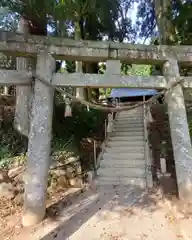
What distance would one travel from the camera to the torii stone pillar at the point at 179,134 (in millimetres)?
4782

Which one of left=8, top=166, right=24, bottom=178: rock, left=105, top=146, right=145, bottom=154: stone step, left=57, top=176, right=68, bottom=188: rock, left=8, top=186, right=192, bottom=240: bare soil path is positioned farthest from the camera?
left=105, top=146, right=145, bottom=154: stone step

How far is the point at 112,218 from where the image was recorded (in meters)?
4.57

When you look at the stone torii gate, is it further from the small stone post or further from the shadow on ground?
the shadow on ground

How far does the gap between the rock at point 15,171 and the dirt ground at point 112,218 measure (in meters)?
1.18

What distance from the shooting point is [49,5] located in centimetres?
535

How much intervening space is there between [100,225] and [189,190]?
2.03 m

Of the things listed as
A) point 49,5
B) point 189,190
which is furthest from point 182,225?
point 49,5

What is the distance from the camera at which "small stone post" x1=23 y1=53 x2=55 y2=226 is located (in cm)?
430

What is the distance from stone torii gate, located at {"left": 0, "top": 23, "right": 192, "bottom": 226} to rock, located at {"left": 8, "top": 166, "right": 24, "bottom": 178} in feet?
4.49

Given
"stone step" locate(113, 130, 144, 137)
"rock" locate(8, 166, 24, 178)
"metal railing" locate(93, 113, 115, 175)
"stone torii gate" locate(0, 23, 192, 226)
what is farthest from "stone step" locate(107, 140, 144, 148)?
"rock" locate(8, 166, 24, 178)

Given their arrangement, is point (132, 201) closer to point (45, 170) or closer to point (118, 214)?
point (118, 214)

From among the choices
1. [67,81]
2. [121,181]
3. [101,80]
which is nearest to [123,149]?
[121,181]

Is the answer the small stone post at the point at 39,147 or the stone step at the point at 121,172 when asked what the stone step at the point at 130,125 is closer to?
the stone step at the point at 121,172

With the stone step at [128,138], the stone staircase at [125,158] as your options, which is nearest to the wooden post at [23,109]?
the stone staircase at [125,158]
